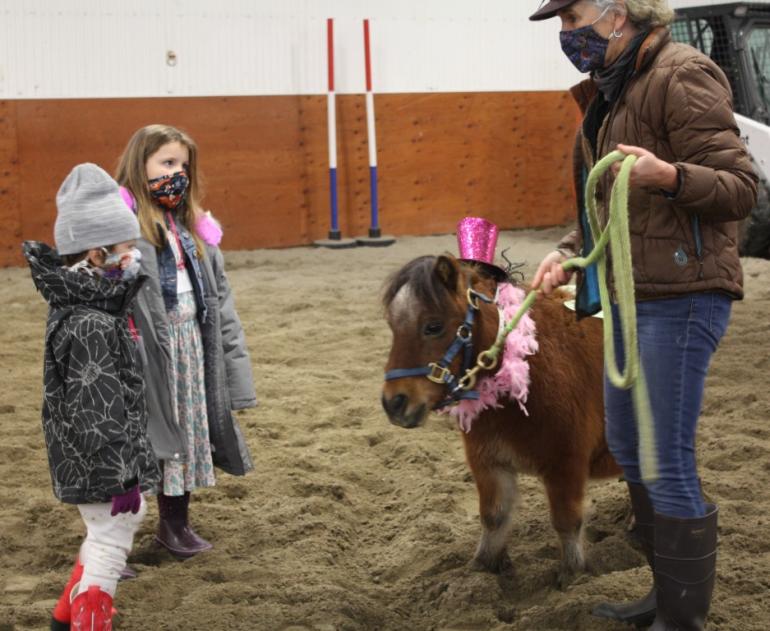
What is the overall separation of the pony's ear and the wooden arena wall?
6997 millimetres

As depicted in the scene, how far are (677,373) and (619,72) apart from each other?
738 millimetres

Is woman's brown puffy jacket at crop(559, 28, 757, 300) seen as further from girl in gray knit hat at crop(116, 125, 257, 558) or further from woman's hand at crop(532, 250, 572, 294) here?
girl in gray knit hat at crop(116, 125, 257, 558)

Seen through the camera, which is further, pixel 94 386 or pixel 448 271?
pixel 448 271

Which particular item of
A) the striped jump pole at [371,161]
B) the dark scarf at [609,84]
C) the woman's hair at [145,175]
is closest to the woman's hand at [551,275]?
the dark scarf at [609,84]

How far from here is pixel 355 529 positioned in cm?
395

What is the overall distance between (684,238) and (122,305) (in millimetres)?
1518

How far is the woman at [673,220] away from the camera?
238cm

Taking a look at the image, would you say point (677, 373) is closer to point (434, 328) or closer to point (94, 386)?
point (434, 328)

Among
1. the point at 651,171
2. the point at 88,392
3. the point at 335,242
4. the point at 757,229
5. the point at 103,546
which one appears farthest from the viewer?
the point at 335,242

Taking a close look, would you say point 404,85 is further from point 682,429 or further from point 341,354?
point 682,429

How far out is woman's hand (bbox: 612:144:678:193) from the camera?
2295 mm

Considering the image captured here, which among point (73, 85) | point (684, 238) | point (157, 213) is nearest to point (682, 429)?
point (684, 238)

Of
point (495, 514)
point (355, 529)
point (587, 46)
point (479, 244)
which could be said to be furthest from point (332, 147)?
point (587, 46)

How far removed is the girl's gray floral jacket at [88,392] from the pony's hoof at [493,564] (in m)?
1.18
